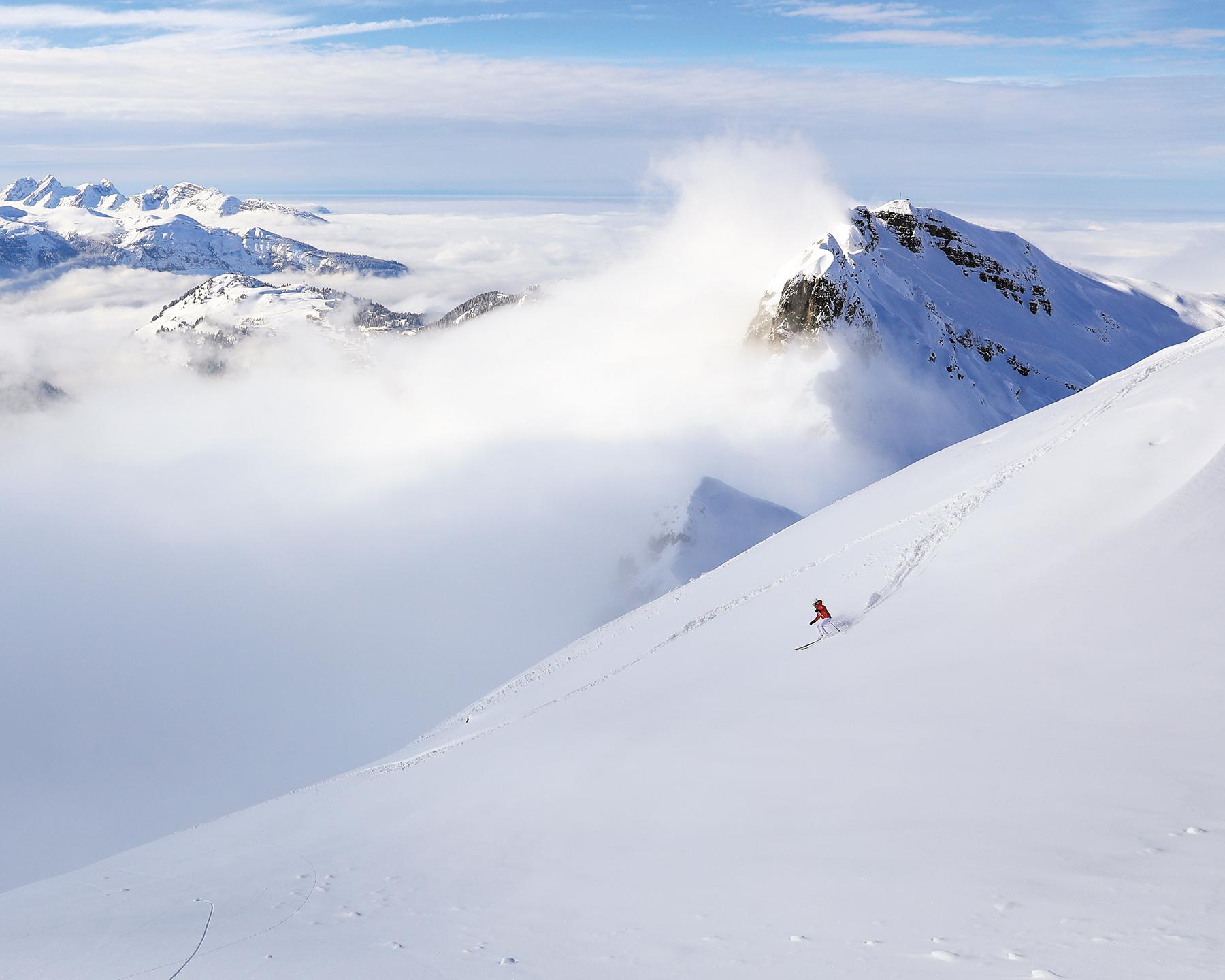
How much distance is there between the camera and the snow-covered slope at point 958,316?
148 meters

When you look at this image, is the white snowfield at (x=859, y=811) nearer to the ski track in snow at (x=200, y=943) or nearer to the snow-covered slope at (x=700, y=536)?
the ski track in snow at (x=200, y=943)

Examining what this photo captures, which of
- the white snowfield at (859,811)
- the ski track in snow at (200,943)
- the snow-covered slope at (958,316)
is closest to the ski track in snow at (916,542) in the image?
the white snowfield at (859,811)

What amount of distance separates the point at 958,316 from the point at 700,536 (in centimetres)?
8562

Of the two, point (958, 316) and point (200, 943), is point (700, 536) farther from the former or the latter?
point (200, 943)

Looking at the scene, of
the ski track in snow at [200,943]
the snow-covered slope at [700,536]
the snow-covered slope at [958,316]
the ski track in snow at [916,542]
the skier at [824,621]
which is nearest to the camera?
the ski track in snow at [200,943]

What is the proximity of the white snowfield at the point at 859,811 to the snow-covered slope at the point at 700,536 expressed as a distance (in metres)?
80.4

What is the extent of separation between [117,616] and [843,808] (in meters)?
184

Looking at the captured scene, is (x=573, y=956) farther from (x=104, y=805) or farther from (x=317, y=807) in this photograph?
(x=104, y=805)

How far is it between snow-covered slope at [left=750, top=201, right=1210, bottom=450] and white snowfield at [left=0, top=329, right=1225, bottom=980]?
129 m

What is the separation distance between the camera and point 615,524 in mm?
131750

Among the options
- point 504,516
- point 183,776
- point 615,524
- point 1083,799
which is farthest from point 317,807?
point 504,516

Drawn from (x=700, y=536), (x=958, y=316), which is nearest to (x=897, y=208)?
(x=958, y=316)

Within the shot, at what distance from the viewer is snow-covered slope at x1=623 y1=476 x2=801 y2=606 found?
4117 inches

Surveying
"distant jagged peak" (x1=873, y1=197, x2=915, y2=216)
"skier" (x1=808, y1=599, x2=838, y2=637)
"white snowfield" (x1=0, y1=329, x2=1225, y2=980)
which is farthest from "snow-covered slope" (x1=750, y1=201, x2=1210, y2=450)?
"skier" (x1=808, y1=599, x2=838, y2=637)
